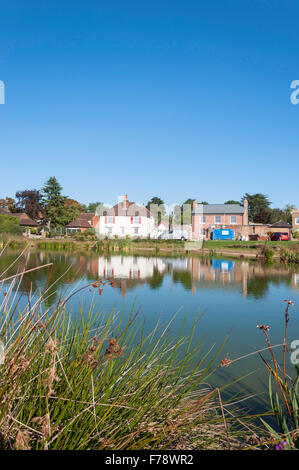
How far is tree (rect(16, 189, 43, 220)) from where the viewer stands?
183ft

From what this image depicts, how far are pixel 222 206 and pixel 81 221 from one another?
2116 centimetres

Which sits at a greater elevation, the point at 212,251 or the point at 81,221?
the point at 81,221

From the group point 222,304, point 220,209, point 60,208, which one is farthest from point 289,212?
point 222,304

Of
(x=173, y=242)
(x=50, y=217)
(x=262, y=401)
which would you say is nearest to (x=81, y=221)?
(x=50, y=217)

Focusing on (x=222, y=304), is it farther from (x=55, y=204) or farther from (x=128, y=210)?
(x=55, y=204)

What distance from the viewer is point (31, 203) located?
5638cm

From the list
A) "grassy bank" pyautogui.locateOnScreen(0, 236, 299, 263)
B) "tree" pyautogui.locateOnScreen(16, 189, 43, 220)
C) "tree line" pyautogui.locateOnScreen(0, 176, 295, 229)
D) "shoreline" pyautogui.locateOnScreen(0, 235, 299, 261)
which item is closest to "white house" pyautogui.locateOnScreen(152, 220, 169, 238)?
"tree line" pyautogui.locateOnScreen(0, 176, 295, 229)

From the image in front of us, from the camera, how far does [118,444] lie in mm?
1895

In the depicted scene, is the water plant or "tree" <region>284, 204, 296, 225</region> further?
"tree" <region>284, 204, 296, 225</region>

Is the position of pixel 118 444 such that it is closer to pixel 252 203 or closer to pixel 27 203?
pixel 27 203

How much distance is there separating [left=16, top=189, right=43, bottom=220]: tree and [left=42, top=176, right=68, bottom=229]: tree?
20.0 feet

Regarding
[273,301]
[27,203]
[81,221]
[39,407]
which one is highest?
[27,203]

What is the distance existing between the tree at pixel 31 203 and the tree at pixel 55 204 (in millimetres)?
6102

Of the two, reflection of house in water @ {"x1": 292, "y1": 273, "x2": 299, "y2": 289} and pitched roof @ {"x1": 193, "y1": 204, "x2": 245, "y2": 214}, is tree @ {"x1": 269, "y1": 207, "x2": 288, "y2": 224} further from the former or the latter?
reflection of house in water @ {"x1": 292, "y1": 273, "x2": 299, "y2": 289}
